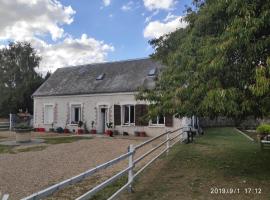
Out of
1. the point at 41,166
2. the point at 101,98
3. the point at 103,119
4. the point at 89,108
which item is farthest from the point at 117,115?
the point at 41,166

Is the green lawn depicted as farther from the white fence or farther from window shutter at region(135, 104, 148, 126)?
window shutter at region(135, 104, 148, 126)

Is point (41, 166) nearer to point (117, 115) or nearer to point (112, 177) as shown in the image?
point (112, 177)

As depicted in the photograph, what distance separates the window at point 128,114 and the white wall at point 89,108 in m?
0.35

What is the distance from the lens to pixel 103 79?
24.0 meters

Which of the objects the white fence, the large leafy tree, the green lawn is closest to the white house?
the green lawn

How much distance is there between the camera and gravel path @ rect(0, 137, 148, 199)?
23.3 ft

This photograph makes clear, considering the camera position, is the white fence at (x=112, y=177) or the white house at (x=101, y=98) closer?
the white fence at (x=112, y=177)

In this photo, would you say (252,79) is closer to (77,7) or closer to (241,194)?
(241,194)

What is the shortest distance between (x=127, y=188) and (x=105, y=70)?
64.0ft

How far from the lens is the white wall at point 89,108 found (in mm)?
20641

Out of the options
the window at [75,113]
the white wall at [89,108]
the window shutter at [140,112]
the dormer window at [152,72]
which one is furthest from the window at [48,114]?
the dormer window at [152,72]

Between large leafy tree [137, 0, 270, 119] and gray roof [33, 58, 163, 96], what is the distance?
13345mm

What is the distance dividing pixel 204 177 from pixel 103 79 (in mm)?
17163

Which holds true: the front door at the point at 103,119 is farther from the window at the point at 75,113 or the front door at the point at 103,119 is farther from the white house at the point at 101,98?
the window at the point at 75,113
